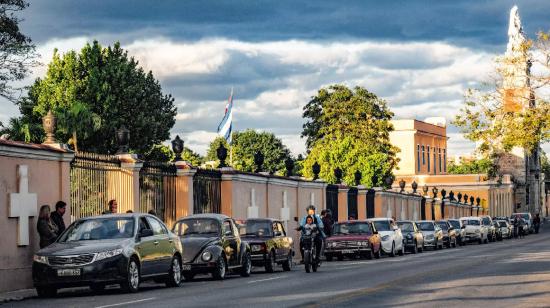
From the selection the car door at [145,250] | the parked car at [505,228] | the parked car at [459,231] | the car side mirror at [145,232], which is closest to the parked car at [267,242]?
the car door at [145,250]

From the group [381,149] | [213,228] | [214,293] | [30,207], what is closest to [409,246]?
[213,228]

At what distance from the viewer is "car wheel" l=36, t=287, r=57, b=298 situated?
21031mm

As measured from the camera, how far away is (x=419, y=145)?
139 m

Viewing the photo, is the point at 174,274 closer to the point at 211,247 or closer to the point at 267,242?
the point at 211,247

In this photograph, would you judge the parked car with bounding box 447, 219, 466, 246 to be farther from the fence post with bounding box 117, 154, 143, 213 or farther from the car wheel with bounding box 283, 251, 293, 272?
the fence post with bounding box 117, 154, 143, 213

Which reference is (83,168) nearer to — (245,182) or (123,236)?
(123,236)

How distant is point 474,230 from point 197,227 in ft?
148

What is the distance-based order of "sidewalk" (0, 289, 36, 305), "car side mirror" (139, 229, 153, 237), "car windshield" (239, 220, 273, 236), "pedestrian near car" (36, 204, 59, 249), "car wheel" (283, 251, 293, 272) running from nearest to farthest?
1. "sidewalk" (0, 289, 36, 305)
2. "car side mirror" (139, 229, 153, 237)
3. "pedestrian near car" (36, 204, 59, 249)
4. "car windshield" (239, 220, 273, 236)
5. "car wheel" (283, 251, 293, 272)

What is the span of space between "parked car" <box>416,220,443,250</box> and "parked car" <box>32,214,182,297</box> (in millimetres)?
33211

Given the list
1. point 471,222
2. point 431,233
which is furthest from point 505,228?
point 431,233

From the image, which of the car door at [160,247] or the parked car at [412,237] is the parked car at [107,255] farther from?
the parked car at [412,237]

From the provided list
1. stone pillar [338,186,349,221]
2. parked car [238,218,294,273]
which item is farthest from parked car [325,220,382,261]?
stone pillar [338,186,349,221]

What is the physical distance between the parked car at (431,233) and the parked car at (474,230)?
1163 cm

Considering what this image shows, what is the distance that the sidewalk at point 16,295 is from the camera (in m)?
20.5
